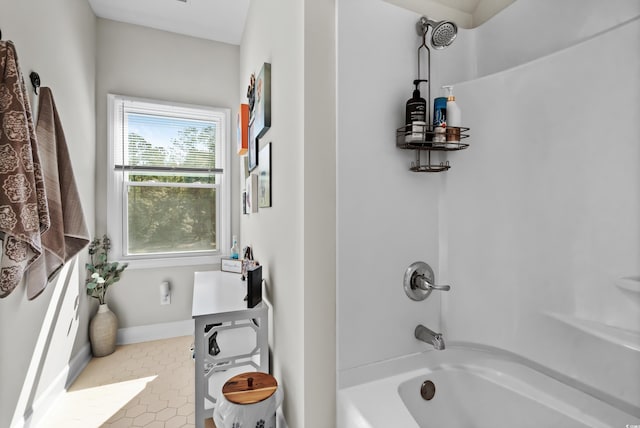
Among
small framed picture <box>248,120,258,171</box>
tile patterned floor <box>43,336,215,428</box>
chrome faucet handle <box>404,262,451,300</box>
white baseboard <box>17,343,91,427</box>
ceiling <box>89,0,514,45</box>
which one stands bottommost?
tile patterned floor <box>43,336,215,428</box>

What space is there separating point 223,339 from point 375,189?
3.66 feet

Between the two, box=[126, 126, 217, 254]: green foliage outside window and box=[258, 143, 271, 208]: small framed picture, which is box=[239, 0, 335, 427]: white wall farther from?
box=[126, 126, 217, 254]: green foliage outside window

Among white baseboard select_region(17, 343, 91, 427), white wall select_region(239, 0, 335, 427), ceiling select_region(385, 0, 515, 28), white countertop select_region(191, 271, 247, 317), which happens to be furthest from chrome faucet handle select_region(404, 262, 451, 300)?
white baseboard select_region(17, 343, 91, 427)

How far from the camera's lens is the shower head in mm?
1104

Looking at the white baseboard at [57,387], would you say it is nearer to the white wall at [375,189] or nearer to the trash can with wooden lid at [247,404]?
the trash can with wooden lid at [247,404]

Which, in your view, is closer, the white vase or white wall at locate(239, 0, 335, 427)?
white wall at locate(239, 0, 335, 427)

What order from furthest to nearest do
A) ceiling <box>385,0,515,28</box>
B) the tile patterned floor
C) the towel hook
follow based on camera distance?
the tile patterned floor, the towel hook, ceiling <box>385,0,515,28</box>

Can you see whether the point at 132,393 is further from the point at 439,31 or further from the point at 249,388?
the point at 439,31

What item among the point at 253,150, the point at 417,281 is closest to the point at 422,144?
the point at 417,281

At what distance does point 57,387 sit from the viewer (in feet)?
6.17

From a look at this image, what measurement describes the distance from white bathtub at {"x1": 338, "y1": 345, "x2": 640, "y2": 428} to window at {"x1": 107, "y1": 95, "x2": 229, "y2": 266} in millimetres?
2289

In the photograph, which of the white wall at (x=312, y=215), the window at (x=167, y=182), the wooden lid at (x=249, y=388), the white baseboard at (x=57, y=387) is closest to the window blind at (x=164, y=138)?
the window at (x=167, y=182)

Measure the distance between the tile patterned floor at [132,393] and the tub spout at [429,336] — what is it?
1.16 meters

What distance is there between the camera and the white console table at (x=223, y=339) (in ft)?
4.47
